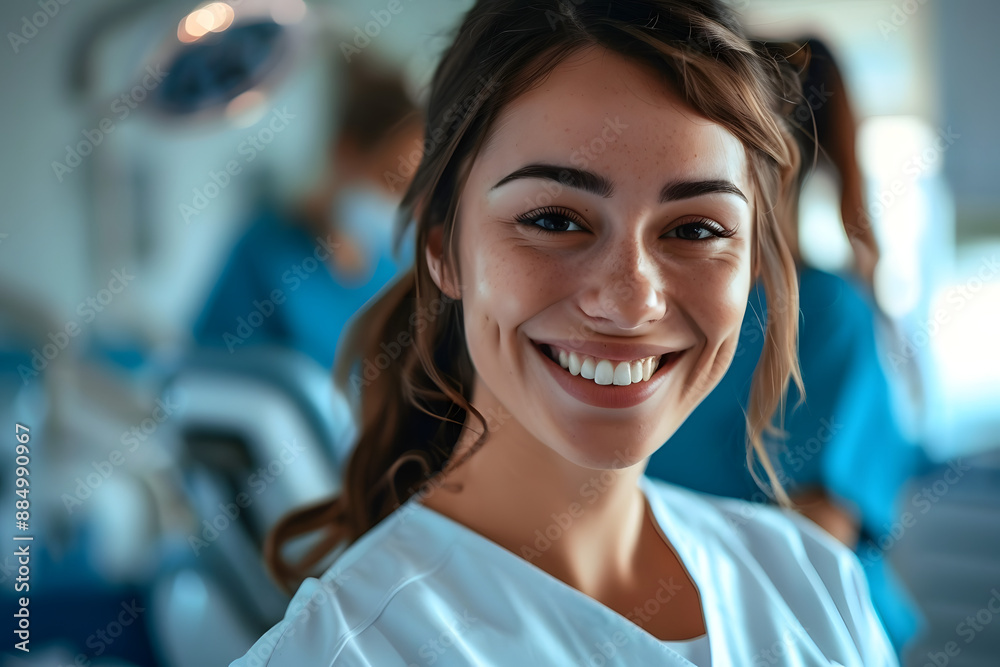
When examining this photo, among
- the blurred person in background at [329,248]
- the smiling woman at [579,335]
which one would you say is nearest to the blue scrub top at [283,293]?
the blurred person in background at [329,248]

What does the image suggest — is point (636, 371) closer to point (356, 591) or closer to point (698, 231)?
point (698, 231)

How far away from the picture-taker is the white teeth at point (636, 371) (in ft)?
1.49

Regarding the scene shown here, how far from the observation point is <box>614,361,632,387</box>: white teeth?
0.45 metres

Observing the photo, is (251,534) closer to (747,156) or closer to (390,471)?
(390,471)

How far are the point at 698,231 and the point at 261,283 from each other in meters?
0.52

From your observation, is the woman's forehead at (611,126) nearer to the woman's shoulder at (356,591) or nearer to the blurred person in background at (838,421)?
the woman's shoulder at (356,591)

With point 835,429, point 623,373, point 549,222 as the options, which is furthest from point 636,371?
point 835,429

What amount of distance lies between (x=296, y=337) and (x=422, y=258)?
12.0 inches

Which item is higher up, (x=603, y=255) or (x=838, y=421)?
(x=603, y=255)

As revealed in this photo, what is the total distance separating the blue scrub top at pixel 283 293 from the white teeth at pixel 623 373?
0.39 meters

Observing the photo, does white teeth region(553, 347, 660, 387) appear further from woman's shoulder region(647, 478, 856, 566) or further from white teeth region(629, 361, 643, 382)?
woman's shoulder region(647, 478, 856, 566)

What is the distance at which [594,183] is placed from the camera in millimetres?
416

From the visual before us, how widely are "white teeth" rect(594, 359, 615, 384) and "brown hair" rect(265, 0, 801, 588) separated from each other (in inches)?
4.2

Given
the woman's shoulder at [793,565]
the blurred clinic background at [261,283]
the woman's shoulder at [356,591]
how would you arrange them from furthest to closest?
the blurred clinic background at [261,283], the woman's shoulder at [793,565], the woman's shoulder at [356,591]
